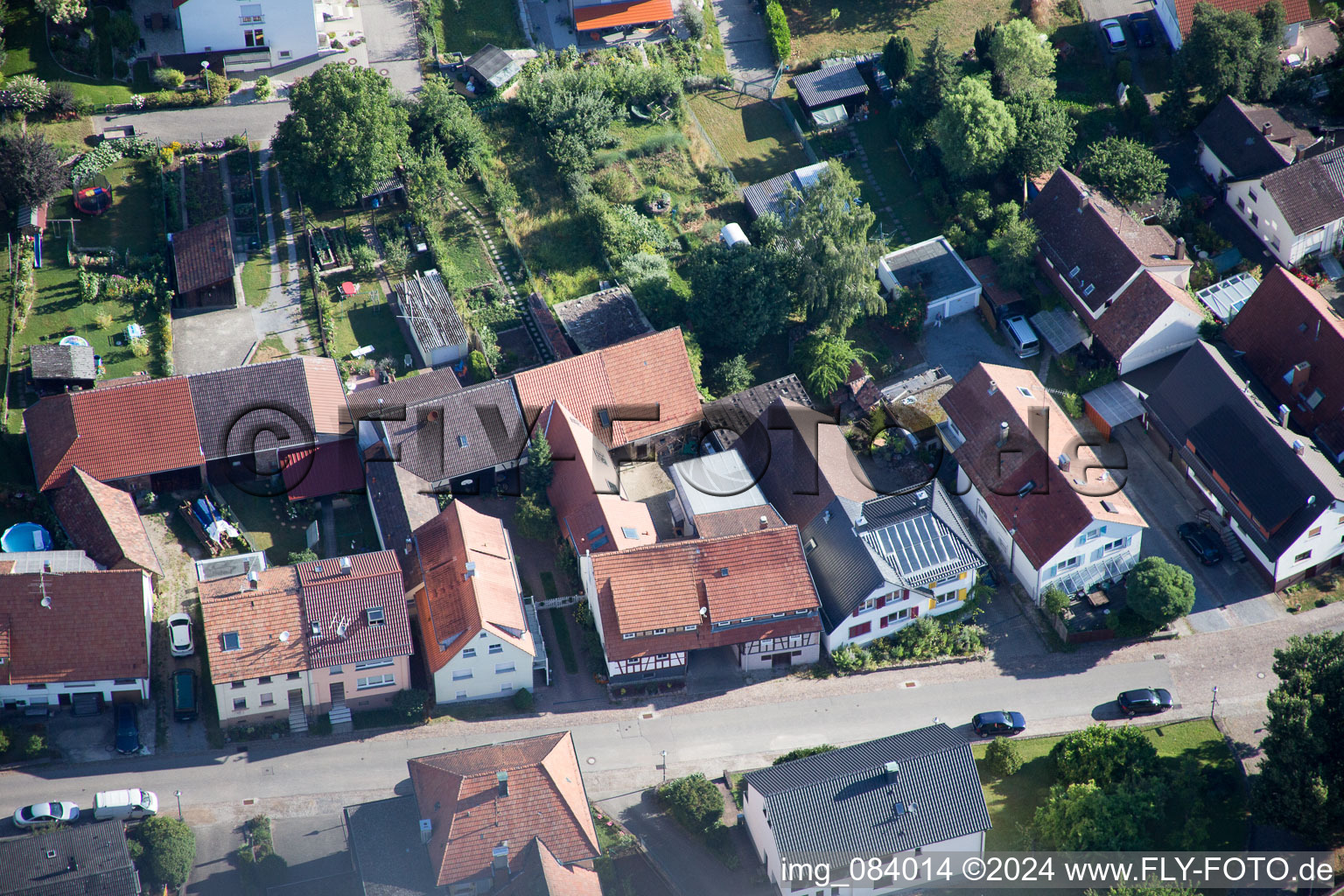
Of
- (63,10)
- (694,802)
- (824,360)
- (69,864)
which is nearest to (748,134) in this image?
(824,360)

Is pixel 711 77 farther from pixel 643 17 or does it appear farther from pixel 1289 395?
pixel 1289 395

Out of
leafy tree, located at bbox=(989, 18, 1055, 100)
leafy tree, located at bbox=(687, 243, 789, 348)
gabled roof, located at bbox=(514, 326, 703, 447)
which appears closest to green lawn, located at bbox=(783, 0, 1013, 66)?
leafy tree, located at bbox=(989, 18, 1055, 100)

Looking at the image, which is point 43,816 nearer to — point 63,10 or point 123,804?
point 123,804

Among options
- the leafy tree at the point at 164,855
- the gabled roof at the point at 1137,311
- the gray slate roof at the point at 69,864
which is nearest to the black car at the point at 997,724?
the gabled roof at the point at 1137,311

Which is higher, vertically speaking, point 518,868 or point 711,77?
point 711,77

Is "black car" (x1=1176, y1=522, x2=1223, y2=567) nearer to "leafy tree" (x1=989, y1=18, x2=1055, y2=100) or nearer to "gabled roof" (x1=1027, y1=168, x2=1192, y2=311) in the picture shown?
"gabled roof" (x1=1027, y1=168, x2=1192, y2=311)

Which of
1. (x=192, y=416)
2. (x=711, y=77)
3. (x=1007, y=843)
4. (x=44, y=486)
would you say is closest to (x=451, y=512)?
(x=192, y=416)
